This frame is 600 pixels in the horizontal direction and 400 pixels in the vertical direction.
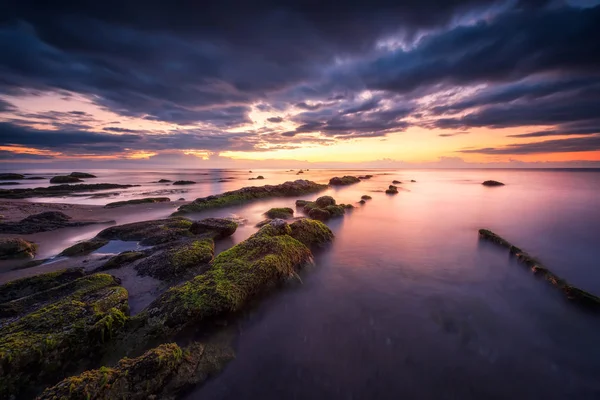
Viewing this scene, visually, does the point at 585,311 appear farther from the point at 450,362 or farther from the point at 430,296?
the point at 450,362

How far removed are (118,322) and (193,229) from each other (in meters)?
6.24

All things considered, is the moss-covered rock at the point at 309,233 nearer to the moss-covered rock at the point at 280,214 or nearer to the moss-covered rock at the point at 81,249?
the moss-covered rock at the point at 280,214

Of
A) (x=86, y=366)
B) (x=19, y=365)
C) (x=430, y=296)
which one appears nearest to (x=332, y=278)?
(x=430, y=296)

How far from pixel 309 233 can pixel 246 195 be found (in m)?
13.8

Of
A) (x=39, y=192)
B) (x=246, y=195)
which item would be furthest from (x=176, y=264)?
(x=39, y=192)

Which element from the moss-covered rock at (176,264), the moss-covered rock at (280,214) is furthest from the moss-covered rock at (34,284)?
the moss-covered rock at (280,214)

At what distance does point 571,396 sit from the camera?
338cm

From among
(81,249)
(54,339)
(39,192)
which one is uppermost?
(54,339)

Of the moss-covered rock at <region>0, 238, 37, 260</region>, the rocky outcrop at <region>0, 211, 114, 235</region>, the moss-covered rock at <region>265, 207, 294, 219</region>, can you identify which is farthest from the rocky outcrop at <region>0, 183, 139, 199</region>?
the moss-covered rock at <region>265, 207, 294, 219</region>

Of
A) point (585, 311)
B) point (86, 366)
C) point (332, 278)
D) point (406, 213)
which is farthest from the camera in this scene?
point (406, 213)

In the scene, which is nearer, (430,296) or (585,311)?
(585,311)

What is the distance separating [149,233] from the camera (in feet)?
32.0

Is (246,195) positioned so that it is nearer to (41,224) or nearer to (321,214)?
(321,214)

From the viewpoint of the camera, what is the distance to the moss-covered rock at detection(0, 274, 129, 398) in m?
2.91
